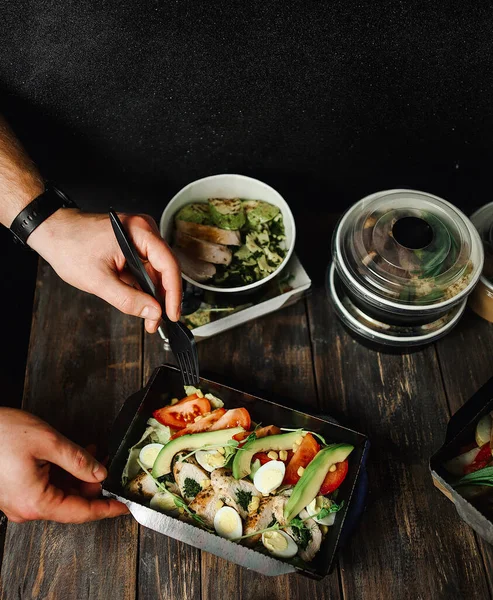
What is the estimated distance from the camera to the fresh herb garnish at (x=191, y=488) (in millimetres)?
1048

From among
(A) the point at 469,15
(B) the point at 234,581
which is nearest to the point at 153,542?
(B) the point at 234,581

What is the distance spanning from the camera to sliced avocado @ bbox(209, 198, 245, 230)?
1273 millimetres

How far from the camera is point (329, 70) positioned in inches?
45.7

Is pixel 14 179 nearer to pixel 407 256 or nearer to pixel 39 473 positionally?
pixel 39 473

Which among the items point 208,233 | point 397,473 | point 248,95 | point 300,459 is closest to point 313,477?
point 300,459

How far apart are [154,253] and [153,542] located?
0.59 m

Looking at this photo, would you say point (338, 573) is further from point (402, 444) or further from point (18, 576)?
point (18, 576)

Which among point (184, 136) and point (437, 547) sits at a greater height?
point (184, 136)

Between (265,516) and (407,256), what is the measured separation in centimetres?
58

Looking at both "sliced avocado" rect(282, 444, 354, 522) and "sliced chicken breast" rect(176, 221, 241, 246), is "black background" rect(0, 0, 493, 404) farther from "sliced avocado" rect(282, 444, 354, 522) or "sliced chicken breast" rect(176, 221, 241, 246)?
"sliced avocado" rect(282, 444, 354, 522)

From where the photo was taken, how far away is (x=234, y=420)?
109cm

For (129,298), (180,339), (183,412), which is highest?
(129,298)

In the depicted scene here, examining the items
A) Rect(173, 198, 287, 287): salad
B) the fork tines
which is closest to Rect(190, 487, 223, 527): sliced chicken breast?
the fork tines

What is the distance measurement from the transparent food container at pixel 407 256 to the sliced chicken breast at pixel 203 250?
252 millimetres
